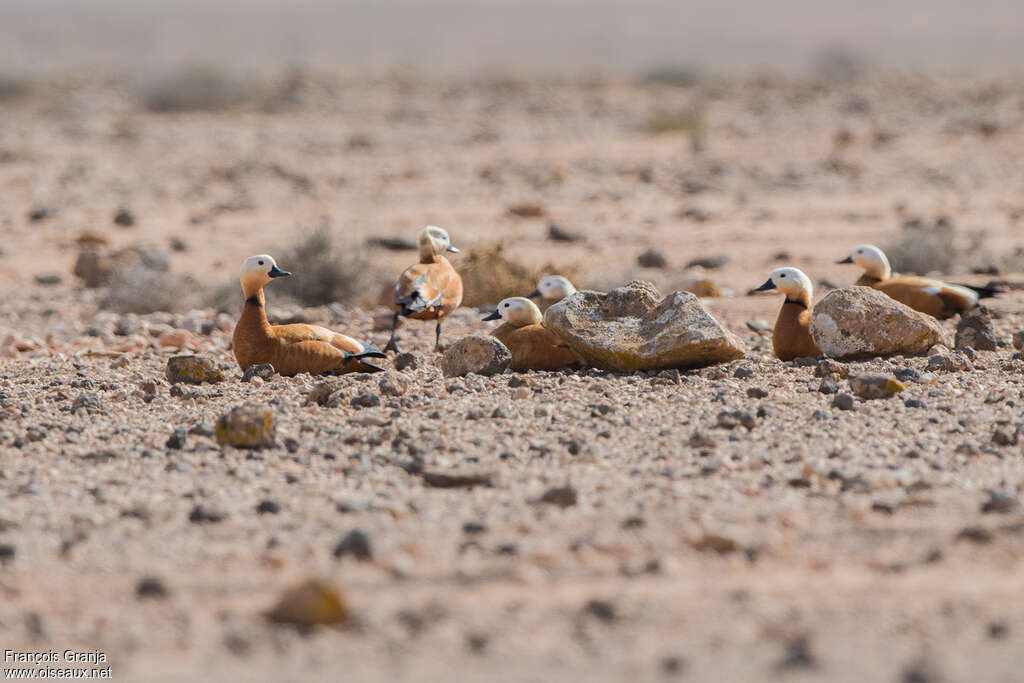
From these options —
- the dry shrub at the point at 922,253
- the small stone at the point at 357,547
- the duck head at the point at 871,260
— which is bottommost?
the dry shrub at the point at 922,253

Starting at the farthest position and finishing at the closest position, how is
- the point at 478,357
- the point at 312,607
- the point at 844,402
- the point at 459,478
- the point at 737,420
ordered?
1. the point at 478,357
2. the point at 844,402
3. the point at 737,420
4. the point at 459,478
5. the point at 312,607

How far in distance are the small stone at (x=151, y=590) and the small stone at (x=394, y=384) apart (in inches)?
100

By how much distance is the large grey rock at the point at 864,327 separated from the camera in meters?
7.40

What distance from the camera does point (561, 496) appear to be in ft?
16.4

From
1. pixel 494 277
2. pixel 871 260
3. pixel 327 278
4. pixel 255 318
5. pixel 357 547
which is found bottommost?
pixel 327 278

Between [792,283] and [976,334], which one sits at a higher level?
[792,283]

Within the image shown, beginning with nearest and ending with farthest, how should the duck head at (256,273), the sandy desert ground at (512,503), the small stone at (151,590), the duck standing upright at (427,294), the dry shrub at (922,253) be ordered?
the sandy desert ground at (512,503) → the small stone at (151,590) → the duck head at (256,273) → the duck standing upright at (427,294) → the dry shrub at (922,253)

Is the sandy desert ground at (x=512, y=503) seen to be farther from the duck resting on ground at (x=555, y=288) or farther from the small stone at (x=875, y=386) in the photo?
the duck resting on ground at (x=555, y=288)

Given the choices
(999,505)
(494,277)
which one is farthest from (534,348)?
(999,505)

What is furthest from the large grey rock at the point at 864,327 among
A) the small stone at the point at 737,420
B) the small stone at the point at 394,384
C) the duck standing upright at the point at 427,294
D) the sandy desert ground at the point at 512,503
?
the small stone at the point at 394,384

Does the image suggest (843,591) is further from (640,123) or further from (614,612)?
(640,123)

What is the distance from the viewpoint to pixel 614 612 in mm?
4016

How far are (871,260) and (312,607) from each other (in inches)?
233

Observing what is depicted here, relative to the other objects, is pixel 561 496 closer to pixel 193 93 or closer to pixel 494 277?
pixel 494 277
